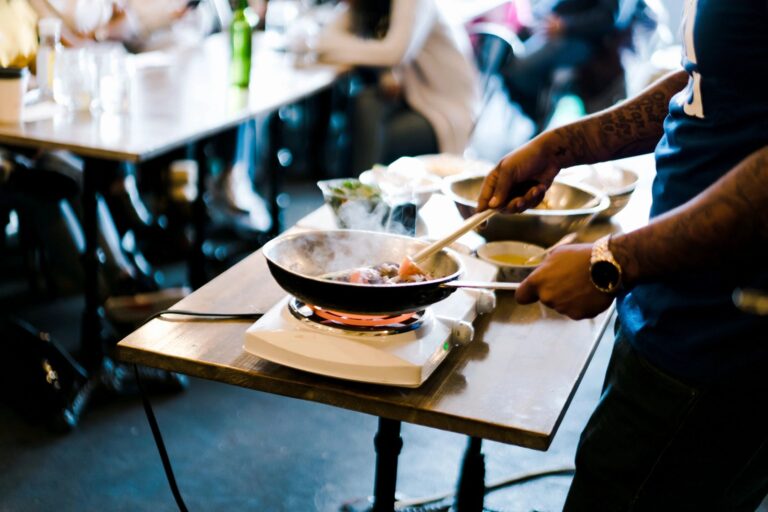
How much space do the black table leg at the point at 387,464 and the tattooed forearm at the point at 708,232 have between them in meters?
0.53

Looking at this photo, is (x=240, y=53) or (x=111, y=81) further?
(x=240, y=53)

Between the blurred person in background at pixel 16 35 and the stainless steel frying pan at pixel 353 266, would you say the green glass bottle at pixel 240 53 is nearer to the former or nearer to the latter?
the blurred person in background at pixel 16 35

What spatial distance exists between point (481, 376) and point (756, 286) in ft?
1.28

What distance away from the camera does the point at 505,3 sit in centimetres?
612

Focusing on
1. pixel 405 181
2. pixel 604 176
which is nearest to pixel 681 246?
pixel 405 181

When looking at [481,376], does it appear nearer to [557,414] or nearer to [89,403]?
[557,414]

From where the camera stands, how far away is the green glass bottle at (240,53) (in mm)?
3133

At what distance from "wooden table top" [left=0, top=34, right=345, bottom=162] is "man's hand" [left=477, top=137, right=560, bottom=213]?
3.64ft

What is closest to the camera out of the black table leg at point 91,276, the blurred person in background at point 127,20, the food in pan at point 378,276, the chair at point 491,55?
the food in pan at point 378,276

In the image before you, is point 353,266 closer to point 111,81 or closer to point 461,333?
point 461,333

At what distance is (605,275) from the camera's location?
1.08 m

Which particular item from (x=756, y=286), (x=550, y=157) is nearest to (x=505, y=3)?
(x=550, y=157)

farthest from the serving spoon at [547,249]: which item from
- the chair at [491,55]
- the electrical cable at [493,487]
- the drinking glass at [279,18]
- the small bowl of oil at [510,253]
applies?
the drinking glass at [279,18]

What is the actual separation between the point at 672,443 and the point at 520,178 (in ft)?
1.68
